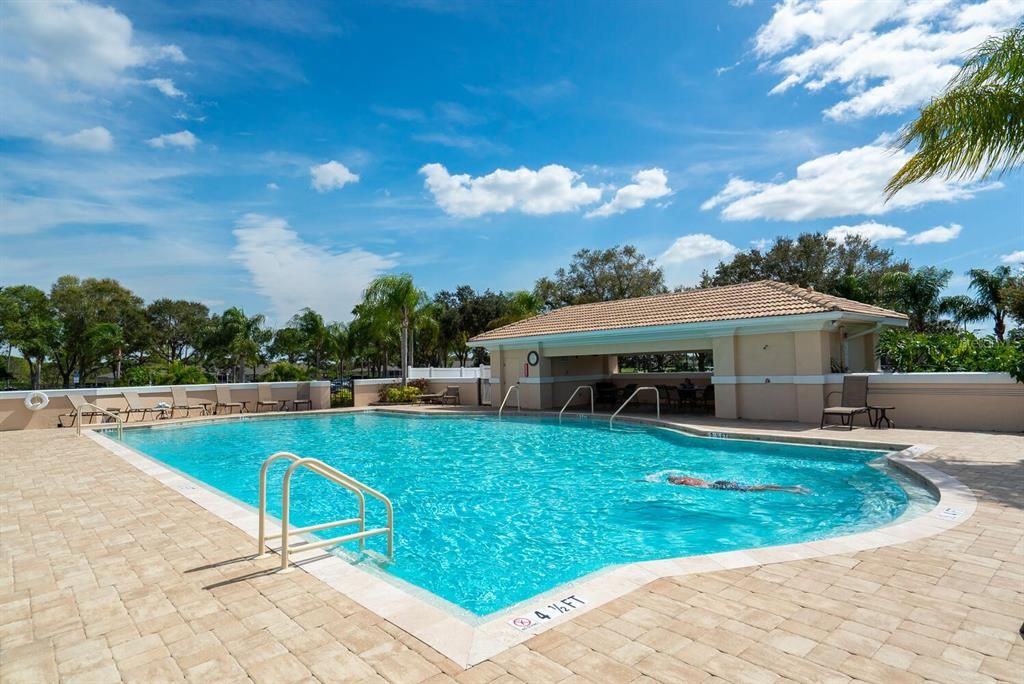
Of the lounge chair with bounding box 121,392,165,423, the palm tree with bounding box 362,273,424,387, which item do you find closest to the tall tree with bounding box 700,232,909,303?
the palm tree with bounding box 362,273,424,387

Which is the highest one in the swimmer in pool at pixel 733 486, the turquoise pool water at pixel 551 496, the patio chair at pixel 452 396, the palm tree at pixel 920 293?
the palm tree at pixel 920 293

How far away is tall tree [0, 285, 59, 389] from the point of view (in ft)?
121

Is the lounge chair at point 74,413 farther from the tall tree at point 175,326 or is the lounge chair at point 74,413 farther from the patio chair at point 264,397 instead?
the tall tree at point 175,326

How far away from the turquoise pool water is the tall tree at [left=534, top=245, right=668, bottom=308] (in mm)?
28032

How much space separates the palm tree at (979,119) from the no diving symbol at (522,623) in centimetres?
1078

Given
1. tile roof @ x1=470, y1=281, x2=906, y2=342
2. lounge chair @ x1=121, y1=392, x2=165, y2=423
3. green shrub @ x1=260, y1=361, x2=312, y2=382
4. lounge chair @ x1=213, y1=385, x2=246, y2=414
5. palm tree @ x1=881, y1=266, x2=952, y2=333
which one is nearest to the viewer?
tile roof @ x1=470, y1=281, x2=906, y2=342

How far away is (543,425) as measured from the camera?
16875 mm

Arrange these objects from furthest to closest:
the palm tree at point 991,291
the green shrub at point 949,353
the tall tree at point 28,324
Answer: the tall tree at point 28,324, the palm tree at point 991,291, the green shrub at point 949,353

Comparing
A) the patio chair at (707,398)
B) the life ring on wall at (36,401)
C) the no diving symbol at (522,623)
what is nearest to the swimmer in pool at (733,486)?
the no diving symbol at (522,623)

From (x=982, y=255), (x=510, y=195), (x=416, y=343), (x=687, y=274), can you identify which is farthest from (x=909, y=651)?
(x=416, y=343)

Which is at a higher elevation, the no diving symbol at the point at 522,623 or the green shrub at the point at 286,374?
the green shrub at the point at 286,374

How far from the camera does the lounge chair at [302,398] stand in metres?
23.2

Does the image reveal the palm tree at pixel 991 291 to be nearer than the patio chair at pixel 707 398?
No

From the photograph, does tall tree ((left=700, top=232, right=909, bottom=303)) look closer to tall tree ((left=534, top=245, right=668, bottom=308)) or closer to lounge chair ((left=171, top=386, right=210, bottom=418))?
tall tree ((left=534, top=245, right=668, bottom=308))
